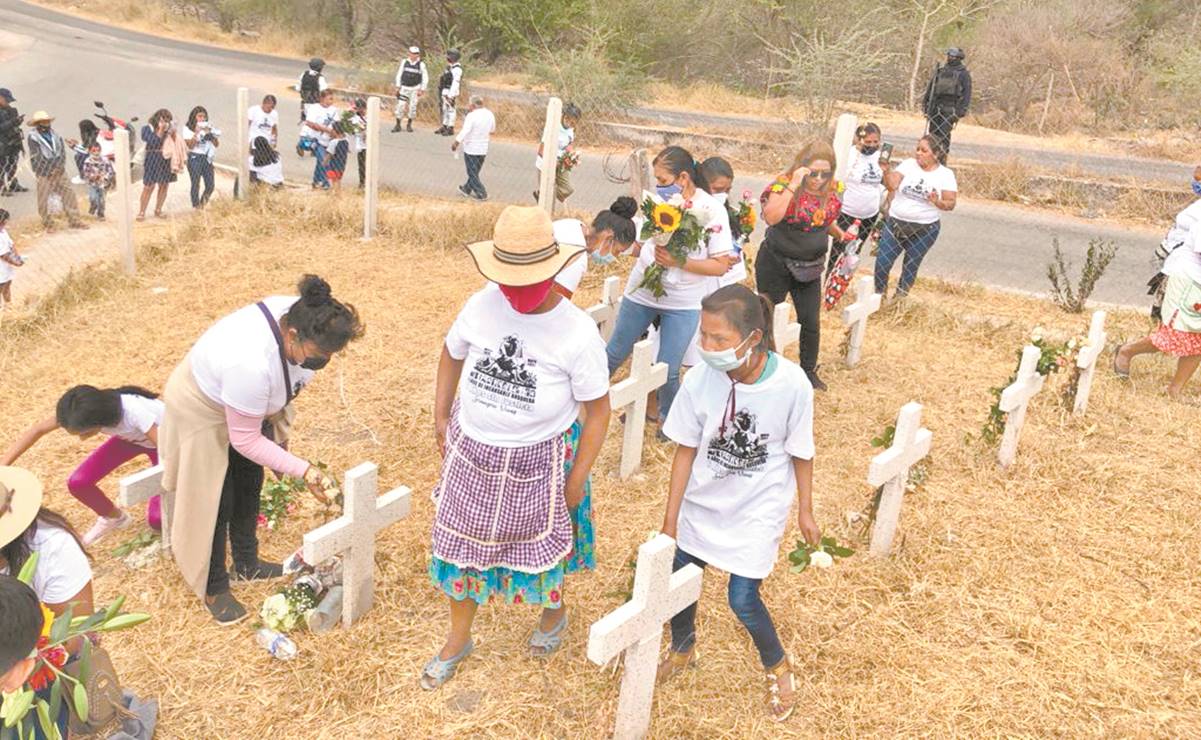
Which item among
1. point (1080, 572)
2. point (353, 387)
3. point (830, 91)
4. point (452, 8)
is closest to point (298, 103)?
point (452, 8)

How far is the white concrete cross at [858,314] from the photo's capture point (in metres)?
6.42

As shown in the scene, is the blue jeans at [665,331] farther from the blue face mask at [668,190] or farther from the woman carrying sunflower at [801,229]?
the woman carrying sunflower at [801,229]

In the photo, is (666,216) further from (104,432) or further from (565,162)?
(565,162)

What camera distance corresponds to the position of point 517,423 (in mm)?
3129

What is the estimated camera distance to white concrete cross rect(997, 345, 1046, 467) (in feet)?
16.4

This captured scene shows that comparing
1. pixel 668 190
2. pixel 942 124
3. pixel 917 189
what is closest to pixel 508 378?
pixel 668 190

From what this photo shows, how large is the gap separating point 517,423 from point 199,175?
31.3ft

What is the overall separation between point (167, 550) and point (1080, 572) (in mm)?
3899

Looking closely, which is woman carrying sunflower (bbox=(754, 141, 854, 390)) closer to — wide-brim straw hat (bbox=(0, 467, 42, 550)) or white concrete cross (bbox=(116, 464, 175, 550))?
white concrete cross (bbox=(116, 464, 175, 550))

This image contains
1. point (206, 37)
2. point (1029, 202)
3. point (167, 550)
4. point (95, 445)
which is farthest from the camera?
point (206, 37)

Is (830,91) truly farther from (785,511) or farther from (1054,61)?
(785,511)

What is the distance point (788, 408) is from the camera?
122 inches

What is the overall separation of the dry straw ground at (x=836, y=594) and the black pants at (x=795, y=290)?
0.45 meters

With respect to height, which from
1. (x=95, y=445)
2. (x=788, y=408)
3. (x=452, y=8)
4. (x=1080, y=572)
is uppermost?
(x=452, y=8)
